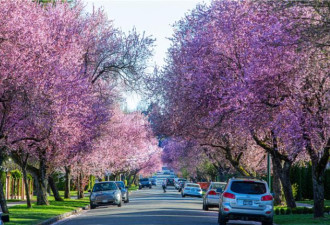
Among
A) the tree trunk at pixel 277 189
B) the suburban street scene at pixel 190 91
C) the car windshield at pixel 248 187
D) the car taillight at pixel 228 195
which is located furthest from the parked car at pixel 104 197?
the car windshield at pixel 248 187

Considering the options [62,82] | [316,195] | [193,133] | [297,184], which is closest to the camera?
[316,195]

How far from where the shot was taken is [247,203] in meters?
21.5

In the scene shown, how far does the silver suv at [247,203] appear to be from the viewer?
70.3 ft

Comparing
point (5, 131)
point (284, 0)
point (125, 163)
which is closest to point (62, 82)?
point (5, 131)

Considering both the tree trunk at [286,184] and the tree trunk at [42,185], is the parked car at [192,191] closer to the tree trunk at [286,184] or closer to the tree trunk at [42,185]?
the tree trunk at [42,185]

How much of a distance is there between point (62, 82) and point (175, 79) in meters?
6.50

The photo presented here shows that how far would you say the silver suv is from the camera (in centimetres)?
2144

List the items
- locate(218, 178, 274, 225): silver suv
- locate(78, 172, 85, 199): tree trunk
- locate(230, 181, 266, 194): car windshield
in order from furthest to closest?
locate(78, 172, 85, 199): tree trunk, locate(230, 181, 266, 194): car windshield, locate(218, 178, 274, 225): silver suv

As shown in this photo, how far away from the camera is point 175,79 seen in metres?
32.6

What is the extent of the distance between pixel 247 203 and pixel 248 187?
54cm

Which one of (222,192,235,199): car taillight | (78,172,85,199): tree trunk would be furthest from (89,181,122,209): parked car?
(222,192,235,199): car taillight

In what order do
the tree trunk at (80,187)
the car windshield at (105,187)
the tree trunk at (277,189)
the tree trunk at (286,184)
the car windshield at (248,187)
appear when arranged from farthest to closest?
the tree trunk at (80,187) → the car windshield at (105,187) → the tree trunk at (277,189) → the tree trunk at (286,184) → the car windshield at (248,187)

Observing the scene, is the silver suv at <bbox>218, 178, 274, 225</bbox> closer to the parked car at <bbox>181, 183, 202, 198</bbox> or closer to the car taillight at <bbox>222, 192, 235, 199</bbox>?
the car taillight at <bbox>222, 192, 235, 199</bbox>

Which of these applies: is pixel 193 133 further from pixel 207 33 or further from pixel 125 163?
pixel 125 163
